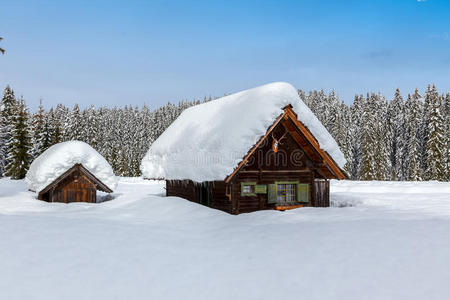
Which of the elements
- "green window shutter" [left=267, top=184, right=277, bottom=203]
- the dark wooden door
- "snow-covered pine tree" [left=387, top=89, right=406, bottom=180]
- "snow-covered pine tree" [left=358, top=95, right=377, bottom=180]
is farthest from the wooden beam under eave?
"snow-covered pine tree" [left=387, top=89, right=406, bottom=180]

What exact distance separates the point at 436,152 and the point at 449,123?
68.3ft

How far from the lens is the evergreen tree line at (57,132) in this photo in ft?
144

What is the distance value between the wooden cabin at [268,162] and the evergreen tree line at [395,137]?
37711 millimetres

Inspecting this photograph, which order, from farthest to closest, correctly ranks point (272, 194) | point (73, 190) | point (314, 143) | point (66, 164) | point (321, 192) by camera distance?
1. point (73, 190)
2. point (66, 164)
3. point (321, 192)
4. point (272, 194)
5. point (314, 143)

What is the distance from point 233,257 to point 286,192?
27.2ft

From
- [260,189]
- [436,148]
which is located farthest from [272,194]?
[436,148]

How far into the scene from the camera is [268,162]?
57.8ft

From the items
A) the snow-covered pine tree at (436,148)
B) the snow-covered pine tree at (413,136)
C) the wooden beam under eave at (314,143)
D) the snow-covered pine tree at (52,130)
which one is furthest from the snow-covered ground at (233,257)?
the snow-covered pine tree at (413,136)

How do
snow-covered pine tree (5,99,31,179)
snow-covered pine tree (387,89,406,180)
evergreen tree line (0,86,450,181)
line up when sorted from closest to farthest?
snow-covered pine tree (5,99,31,179) < evergreen tree line (0,86,450,181) < snow-covered pine tree (387,89,406,180)

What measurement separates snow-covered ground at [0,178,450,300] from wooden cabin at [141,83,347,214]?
7.95 feet

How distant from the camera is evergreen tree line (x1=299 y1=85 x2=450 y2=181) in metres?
49.4

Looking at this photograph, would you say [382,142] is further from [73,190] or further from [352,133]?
[73,190]

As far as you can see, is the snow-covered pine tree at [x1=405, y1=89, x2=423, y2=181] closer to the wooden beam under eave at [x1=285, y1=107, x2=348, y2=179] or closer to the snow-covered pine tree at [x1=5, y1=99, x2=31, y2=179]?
the wooden beam under eave at [x1=285, y1=107, x2=348, y2=179]

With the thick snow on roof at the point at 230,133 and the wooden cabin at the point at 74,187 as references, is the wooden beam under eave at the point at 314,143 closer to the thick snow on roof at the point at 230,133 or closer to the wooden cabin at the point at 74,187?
the thick snow on roof at the point at 230,133
